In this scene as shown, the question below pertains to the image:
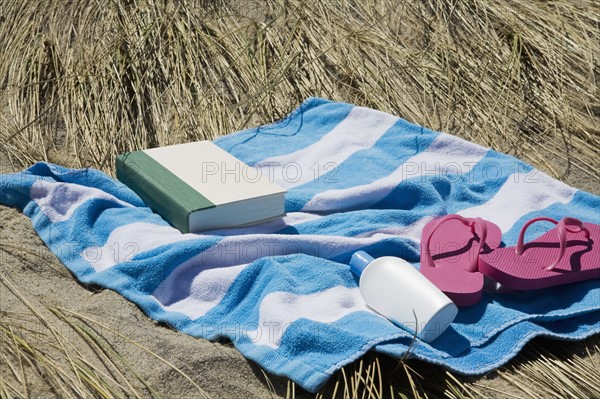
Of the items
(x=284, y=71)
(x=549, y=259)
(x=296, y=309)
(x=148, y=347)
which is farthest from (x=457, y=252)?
(x=284, y=71)

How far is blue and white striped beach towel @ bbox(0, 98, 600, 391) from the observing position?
1.96 meters

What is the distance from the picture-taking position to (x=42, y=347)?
186 cm

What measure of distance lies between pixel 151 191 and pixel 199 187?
5.9 inches

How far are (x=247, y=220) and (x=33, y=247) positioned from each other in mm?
559

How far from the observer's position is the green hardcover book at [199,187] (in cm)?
227

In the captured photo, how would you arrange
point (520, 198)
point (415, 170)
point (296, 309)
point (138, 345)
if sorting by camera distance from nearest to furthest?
1. point (138, 345)
2. point (296, 309)
3. point (520, 198)
4. point (415, 170)

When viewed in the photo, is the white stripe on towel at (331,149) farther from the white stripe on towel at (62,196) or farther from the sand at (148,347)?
the sand at (148,347)

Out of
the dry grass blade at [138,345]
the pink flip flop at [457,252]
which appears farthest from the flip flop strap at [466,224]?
the dry grass blade at [138,345]

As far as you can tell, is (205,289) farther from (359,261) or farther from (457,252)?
(457,252)

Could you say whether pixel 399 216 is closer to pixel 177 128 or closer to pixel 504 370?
pixel 504 370

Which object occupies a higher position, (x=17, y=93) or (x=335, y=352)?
(x=17, y=93)

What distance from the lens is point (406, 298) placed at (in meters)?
1.97

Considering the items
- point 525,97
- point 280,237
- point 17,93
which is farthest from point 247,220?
point 525,97

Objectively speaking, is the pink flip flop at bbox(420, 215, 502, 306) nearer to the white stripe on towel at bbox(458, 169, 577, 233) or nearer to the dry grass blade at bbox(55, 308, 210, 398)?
the white stripe on towel at bbox(458, 169, 577, 233)
